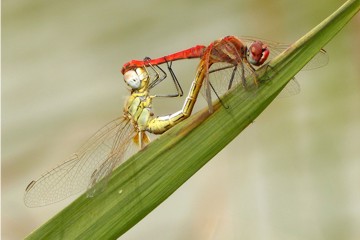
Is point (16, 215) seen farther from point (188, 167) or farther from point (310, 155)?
point (188, 167)

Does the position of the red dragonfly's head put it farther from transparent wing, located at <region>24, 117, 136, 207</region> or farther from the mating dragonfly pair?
transparent wing, located at <region>24, 117, 136, 207</region>

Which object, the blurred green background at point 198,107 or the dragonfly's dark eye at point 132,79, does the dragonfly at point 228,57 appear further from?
the blurred green background at point 198,107

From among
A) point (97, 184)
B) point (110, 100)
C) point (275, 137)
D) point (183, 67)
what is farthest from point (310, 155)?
point (97, 184)

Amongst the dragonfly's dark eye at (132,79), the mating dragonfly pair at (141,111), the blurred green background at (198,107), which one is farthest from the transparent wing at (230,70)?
the blurred green background at (198,107)

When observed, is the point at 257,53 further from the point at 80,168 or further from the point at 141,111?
the point at 80,168

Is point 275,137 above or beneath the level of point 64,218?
above

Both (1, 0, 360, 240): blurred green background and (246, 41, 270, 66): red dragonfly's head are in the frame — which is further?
(1, 0, 360, 240): blurred green background

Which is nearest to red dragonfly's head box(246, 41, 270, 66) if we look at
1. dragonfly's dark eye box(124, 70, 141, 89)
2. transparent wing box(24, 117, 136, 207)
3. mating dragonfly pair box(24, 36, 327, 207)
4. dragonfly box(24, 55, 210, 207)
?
mating dragonfly pair box(24, 36, 327, 207)
